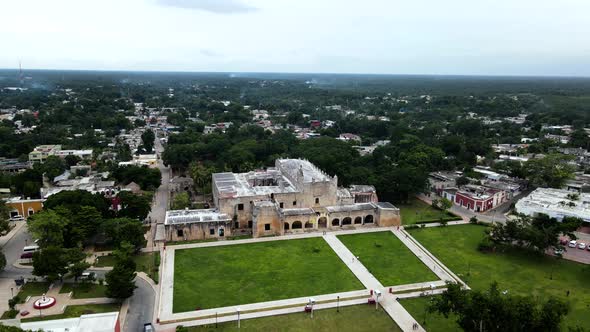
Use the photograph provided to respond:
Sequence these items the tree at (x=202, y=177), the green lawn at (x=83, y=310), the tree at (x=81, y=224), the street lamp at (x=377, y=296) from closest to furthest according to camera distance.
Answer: the green lawn at (x=83, y=310) → the street lamp at (x=377, y=296) → the tree at (x=81, y=224) → the tree at (x=202, y=177)

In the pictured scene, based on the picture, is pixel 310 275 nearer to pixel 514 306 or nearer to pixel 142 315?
pixel 142 315

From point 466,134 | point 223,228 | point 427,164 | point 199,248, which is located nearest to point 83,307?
point 199,248

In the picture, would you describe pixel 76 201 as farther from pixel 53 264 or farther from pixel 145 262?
pixel 53 264

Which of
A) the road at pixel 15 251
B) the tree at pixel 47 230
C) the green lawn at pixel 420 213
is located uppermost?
the tree at pixel 47 230

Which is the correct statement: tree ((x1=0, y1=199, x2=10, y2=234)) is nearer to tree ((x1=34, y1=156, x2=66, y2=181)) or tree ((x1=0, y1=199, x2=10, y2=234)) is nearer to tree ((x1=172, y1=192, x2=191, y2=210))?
tree ((x1=172, y1=192, x2=191, y2=210))

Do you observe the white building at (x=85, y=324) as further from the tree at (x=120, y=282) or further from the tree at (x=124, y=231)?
the tree at (x=124, y=231)

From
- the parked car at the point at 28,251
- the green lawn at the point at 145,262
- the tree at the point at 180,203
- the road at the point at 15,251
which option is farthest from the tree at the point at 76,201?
the tree at the point at 180,203

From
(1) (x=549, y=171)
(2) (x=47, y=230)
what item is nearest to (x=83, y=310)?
(2) (x=47, y=230)
